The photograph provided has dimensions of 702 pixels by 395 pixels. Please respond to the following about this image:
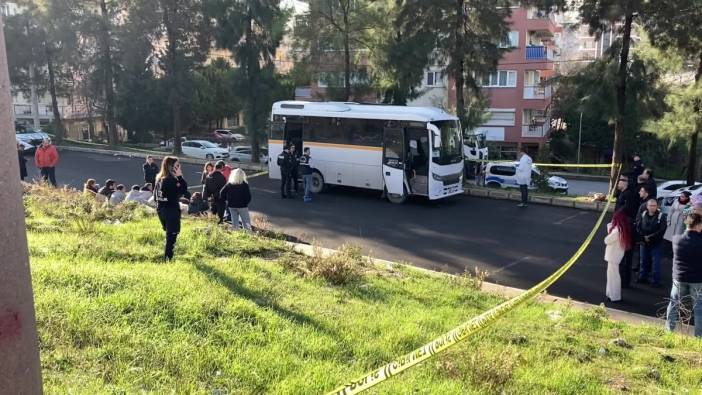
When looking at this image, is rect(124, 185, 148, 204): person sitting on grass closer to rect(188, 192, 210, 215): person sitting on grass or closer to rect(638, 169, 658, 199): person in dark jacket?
rect(188, 192, 210, 215): person sitting on grass

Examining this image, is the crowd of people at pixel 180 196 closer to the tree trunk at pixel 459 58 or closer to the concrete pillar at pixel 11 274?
the concrete pillar at pixel 11 274

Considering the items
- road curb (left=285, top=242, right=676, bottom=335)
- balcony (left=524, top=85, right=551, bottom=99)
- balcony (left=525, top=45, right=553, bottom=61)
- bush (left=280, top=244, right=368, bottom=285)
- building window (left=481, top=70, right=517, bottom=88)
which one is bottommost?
road curb (left=285, top=242, right=676, bottom=335)

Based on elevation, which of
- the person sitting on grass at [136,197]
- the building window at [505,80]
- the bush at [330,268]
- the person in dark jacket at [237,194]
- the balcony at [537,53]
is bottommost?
the bush at [330,268]

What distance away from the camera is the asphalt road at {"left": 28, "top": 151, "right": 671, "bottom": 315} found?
33.4 ft

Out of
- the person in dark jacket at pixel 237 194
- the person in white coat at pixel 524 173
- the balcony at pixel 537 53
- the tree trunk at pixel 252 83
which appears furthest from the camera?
the balcony at pixel 537 53

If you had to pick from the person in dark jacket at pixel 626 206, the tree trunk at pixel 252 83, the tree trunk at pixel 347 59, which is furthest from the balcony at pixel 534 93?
the person in dark jacket at pixel 626 206

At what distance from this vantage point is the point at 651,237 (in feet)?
31.9

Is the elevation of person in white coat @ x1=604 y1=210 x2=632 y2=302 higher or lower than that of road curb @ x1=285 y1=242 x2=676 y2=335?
higher

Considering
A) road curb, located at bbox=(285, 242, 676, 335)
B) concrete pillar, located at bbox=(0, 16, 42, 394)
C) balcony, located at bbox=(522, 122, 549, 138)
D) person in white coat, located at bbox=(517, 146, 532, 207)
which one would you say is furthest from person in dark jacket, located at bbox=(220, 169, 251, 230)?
balcony, located at bbox=(522, 122, 549, 138)

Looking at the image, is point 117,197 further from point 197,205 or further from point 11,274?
point 11,274

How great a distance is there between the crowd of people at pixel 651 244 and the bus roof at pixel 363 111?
6.89m

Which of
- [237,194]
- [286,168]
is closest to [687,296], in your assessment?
[237,194]

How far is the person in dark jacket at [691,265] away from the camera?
22.7 feet

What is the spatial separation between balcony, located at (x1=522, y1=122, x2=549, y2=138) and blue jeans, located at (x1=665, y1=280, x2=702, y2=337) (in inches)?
1630
